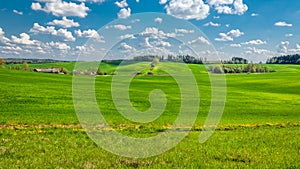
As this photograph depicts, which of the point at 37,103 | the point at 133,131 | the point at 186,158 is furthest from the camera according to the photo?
the point at 37,103

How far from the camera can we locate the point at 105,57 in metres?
12.8

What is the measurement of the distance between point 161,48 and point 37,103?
84.3 ft

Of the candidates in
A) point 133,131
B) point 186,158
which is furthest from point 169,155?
point 133,131

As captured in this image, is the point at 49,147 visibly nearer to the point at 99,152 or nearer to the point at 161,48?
the point at 99,152

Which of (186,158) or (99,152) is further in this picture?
(99,152)

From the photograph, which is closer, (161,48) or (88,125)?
(161,48)

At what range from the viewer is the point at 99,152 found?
42.3 ft

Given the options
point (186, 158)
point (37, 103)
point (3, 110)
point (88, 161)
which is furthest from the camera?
point (37, 103)

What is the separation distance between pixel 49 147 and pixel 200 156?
673cm

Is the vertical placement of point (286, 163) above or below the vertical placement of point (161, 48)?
below

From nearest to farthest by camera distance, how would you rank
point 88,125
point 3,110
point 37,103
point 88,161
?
1. point 88,161
2. point 88,125
3. point 3,110
4. point 37,103

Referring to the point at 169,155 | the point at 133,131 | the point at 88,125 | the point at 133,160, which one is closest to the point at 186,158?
the point at 169,155

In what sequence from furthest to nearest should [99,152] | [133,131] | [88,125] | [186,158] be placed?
[88,125] < [133,131] < [99,152] < [186,158]

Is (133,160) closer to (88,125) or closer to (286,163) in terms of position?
(286,163)
